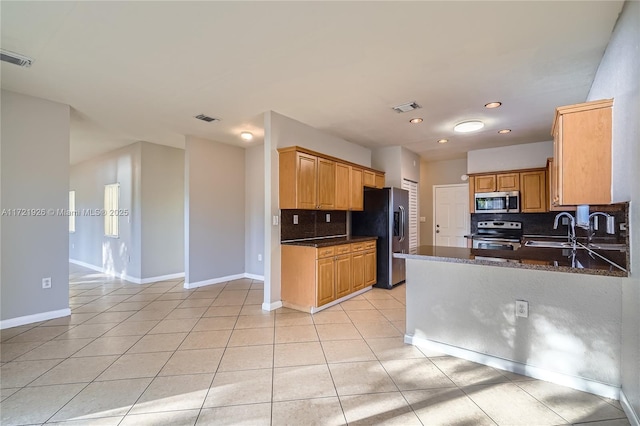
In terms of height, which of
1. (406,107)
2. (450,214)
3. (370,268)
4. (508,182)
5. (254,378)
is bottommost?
(254,378)

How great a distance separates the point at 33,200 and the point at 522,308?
17.2 ft

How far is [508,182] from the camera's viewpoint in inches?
226

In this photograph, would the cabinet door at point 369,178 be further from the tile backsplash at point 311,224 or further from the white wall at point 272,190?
the white wall at point 272,190

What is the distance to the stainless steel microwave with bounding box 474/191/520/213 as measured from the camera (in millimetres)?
5613

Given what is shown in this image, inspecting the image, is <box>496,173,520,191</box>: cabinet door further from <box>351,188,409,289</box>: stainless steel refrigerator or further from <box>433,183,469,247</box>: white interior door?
<box>351,188,409,289</box>: stainless steel refrigerator

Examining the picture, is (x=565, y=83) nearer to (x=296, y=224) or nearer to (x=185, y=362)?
(x=296, y=224)

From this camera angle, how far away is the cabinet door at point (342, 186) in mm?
4676

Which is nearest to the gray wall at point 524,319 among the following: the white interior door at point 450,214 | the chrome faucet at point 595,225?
the chrome faucet at point 595,225

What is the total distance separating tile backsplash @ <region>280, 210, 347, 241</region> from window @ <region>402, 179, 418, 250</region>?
163 cm

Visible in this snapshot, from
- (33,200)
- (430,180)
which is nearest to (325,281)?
(33,200)

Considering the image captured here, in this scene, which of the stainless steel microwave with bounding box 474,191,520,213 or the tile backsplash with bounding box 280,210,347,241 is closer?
the tile backsplash with bounding box 280,210,347,241

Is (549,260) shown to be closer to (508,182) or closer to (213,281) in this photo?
(508,182)

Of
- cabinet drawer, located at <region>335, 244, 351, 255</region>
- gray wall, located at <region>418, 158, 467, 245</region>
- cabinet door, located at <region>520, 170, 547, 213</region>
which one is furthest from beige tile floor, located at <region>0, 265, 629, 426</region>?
gray wall, located at <region>418, 158, 467, 245</region>

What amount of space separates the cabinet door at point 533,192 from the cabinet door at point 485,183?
1.53ft
